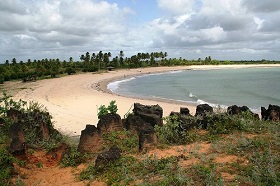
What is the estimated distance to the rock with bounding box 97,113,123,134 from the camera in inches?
428

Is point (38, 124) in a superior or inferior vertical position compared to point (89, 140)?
superior

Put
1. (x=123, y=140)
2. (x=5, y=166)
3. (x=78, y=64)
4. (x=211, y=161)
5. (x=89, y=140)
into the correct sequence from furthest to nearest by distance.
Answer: (x=78, y=64), (x=123, y=140), (x=89, y=140), (x=5, y=166), (x=211, y=161)

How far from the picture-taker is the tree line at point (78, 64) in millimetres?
52769

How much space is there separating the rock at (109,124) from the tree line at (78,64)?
38.0 meters

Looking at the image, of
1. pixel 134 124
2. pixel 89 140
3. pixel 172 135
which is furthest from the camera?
pixel 134 124

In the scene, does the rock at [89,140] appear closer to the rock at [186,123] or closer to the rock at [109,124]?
the rock at [109,124]

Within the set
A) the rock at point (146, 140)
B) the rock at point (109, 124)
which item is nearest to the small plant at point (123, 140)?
the rock at point (109, 124)

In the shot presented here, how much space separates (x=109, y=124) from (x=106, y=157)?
2.93 meters

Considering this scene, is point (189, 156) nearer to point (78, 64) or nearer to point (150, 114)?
point (150, 114)

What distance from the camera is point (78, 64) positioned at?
84.1 meters

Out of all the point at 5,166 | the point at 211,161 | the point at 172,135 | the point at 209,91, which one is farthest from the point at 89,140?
the point at 209,91

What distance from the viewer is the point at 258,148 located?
8.05 metres

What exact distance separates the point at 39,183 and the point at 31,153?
6.00 feet

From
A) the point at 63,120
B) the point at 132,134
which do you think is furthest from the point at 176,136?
the point at 63,120
